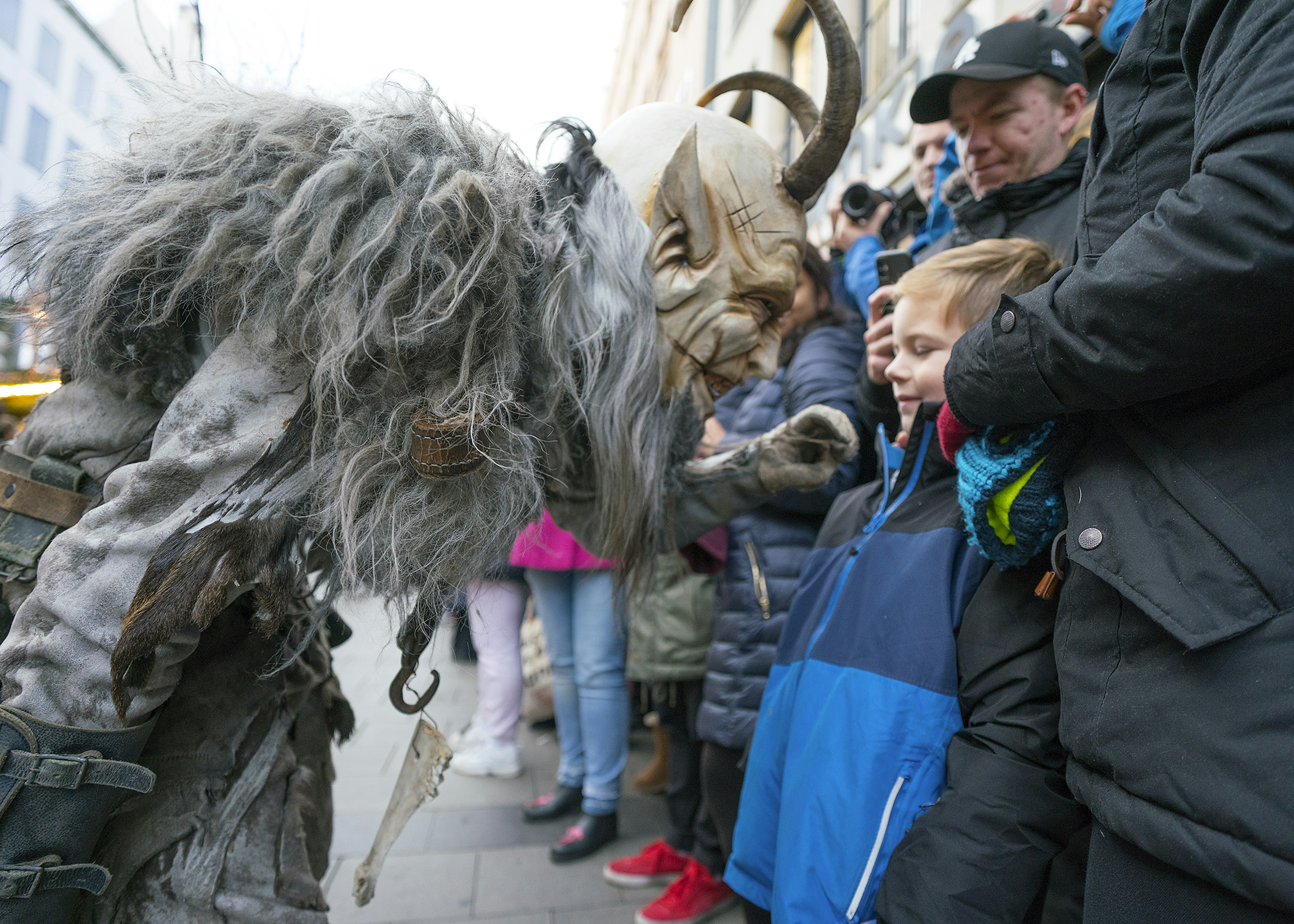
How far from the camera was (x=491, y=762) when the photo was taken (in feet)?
12.2

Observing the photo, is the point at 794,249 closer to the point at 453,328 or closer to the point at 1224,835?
the point at 453,328

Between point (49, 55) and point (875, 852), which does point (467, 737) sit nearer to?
point (875, 852)

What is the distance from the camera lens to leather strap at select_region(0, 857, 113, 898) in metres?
0.94

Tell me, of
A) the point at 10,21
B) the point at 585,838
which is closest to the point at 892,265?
the point at 585,838

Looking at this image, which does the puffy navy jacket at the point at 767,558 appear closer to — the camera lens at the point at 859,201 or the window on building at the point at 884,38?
the camera lens at the point at 859,201

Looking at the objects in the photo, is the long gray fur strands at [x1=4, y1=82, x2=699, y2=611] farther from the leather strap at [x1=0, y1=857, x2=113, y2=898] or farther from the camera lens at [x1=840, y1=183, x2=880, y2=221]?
the camera lens at [x1=840, y1=183, x2=880, y2=221]

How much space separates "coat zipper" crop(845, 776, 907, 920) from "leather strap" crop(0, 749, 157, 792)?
3.43 feet

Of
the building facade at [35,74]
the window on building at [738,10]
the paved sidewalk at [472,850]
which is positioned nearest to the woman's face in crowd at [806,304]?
the paved sidewalk at [472,850]

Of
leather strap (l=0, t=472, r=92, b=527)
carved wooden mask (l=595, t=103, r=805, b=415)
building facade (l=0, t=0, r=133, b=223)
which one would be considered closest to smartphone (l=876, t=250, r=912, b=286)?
carved wooden mask (l=595, t=103, r=805, b=415)

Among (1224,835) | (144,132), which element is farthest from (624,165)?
(1224,835)

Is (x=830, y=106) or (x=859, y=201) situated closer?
(x=830, y=106)

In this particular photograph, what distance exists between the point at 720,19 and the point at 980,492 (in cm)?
1170

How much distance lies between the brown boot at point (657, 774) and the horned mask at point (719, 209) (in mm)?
2582

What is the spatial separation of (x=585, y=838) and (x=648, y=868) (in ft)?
0.97
